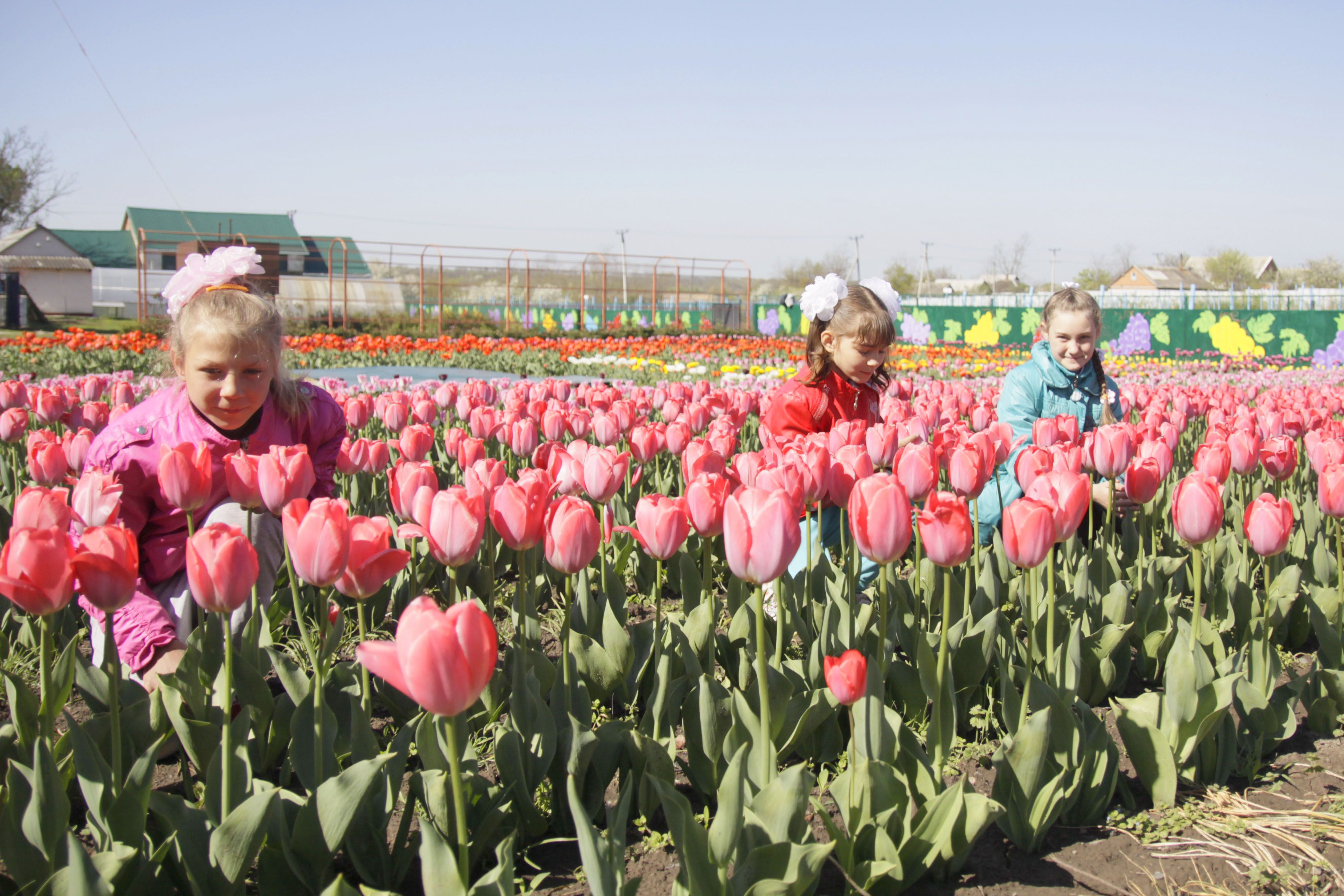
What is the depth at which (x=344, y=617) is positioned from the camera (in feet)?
8.75

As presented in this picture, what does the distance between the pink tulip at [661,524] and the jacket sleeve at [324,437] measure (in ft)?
5.13

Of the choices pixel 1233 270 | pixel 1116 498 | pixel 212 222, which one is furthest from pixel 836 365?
pixel 1233 270

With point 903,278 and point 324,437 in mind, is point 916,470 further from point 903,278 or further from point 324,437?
point 903,278

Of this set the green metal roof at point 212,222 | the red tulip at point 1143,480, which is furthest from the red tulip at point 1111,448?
the green metal roof at point 212,222

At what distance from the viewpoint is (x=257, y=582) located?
2.51m

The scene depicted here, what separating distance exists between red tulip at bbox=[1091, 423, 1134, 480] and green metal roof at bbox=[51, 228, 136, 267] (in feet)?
192

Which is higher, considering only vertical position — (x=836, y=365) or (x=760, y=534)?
(x=836, y=365)

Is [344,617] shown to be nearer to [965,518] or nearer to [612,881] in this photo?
[612,881]

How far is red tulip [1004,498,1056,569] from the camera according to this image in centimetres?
179

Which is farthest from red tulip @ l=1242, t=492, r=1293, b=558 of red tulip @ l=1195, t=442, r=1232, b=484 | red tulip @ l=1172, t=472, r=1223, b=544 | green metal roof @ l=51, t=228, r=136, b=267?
green metal roof @ l=51, t=228, r=136, b=267

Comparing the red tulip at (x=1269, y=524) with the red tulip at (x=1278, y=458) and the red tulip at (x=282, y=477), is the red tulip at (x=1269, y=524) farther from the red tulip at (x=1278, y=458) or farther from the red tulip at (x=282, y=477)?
the red tulip at (x=282, y=477)

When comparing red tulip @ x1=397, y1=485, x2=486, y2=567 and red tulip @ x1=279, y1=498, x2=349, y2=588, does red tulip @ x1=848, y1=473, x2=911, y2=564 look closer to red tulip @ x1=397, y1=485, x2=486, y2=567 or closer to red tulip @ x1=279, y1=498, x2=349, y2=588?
red tulip @ x1=397, y1=485, x2=486, y2=567

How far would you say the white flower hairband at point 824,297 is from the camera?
4180 mm

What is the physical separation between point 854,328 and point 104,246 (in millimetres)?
60575
